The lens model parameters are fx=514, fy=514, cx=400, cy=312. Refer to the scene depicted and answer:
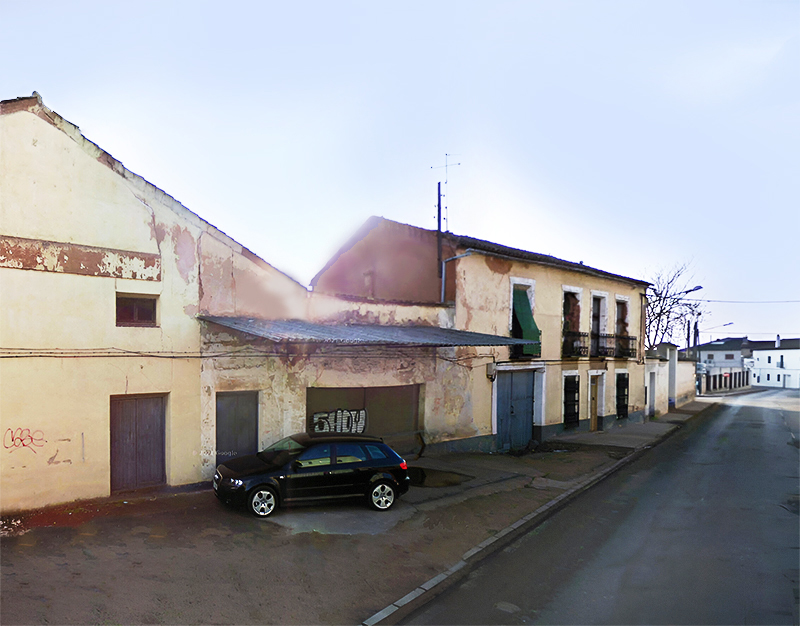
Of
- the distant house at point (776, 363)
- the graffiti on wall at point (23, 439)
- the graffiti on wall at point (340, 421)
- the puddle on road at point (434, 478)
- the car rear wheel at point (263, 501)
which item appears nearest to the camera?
the graffiti on wall at point (23, 439)

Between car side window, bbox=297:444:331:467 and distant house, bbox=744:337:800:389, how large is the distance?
96.0 meters

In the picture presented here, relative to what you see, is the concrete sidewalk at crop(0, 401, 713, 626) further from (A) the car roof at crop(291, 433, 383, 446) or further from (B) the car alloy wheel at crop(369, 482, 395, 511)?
(A) the car roof at crop(291, 433, 383, 446)

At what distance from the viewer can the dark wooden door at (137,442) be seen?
10.3 m

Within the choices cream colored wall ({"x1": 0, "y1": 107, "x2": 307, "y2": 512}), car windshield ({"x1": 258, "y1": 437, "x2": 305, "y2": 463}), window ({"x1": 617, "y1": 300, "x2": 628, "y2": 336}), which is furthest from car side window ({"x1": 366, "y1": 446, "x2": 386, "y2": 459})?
window ({"x1": 617, "y1": 300, "x2": 628, "y2": 336})

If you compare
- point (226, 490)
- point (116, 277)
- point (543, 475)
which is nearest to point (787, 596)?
point (543, 475)

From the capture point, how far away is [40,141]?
31.2ft

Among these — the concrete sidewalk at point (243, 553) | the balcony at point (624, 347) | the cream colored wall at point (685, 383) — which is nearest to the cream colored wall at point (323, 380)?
the concrete sidewalk at point (243, 553)

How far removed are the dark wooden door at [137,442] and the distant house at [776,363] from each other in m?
98.0

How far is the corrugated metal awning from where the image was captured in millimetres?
10328

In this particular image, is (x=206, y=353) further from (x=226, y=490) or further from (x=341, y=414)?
(x=341, y=414)

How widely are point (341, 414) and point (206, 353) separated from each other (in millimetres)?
4462

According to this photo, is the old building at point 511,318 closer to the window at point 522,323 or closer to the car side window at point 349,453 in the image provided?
the window at point 522,323

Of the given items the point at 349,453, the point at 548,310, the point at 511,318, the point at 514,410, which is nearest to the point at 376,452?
the point at 349,453

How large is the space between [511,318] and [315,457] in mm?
10535
